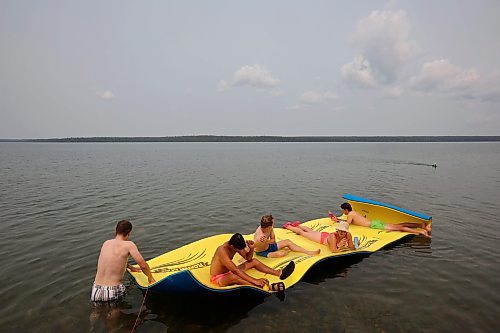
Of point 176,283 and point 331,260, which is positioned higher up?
point 176,283

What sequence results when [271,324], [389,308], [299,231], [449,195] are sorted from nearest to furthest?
1. [271,324]
2. [389,308]
3. [299,231]
4. [449,195]

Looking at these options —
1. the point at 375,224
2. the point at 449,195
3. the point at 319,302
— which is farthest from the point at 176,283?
the point at 449,195

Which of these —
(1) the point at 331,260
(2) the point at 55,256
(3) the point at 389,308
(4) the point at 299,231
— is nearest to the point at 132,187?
(2) the point at 55,256

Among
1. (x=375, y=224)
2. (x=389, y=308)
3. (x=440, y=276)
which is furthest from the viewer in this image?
(x=375, y=224)

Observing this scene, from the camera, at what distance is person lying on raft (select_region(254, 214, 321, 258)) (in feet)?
27.9

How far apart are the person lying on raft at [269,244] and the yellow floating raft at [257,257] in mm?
154

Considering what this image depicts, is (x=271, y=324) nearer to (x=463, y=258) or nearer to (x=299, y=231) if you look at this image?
(x=299, y=231)

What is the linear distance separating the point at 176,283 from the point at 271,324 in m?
2.07

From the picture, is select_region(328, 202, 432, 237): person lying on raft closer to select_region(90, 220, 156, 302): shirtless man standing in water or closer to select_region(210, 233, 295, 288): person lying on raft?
select_region(210, 233, 295, 288): person lying on raft

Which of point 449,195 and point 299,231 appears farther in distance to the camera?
point 449,195

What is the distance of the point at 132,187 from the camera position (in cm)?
2275

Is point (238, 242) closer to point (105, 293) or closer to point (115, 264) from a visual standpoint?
point (115, 264)

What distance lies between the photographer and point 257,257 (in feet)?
28.7

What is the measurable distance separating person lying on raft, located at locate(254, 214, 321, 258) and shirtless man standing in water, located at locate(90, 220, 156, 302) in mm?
3123
